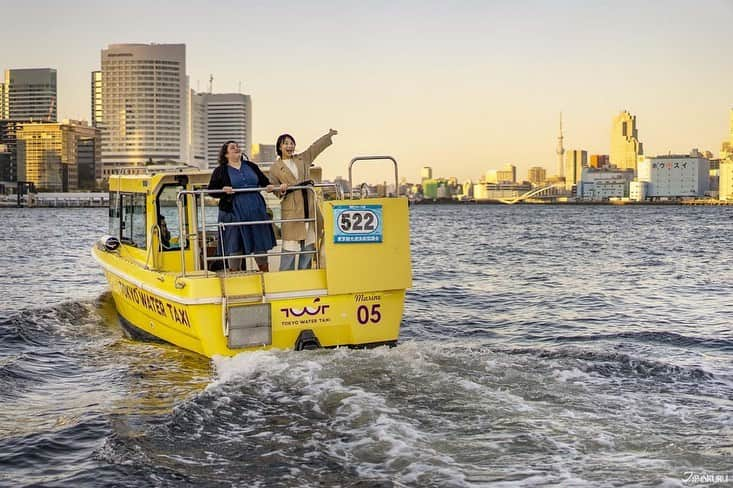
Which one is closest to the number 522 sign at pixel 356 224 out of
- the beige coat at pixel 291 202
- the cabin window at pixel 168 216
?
the beige coat at pixel 291 202

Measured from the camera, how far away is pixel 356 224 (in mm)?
10195

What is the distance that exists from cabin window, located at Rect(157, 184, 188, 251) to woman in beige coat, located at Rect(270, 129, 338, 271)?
2.12m

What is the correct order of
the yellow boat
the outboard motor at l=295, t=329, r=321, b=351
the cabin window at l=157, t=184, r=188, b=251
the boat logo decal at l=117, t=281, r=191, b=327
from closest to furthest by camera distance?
the yellow boat → the outboard motor at l=295, t=329, r=321, b=351 → the boat logo decal at l=117, t=281, r=191, b=327 → the cabin window at l=157, t=184, r=188, b=251

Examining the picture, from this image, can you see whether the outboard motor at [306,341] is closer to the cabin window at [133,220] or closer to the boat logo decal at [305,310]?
the boat logo decal at [305,310]

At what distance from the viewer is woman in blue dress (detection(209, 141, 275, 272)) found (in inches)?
422

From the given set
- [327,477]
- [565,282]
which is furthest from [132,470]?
[565,282]

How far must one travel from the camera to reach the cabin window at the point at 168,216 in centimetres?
1258

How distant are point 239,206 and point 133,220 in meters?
3.49

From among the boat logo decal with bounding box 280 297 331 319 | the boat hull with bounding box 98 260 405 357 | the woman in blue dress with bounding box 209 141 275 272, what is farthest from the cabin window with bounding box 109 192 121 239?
the boat logo decal with bounding box 280 297 331 319

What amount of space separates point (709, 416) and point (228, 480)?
4542 mm

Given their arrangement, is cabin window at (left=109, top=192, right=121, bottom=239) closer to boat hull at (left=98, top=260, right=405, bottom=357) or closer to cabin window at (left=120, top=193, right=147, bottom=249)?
cabin window at (left=120, top=193, right=147, bottom=249)

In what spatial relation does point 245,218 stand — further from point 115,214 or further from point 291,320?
point 115,214

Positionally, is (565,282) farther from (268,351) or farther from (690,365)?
(268,351)

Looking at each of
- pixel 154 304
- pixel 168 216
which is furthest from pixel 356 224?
pixel 168 216
